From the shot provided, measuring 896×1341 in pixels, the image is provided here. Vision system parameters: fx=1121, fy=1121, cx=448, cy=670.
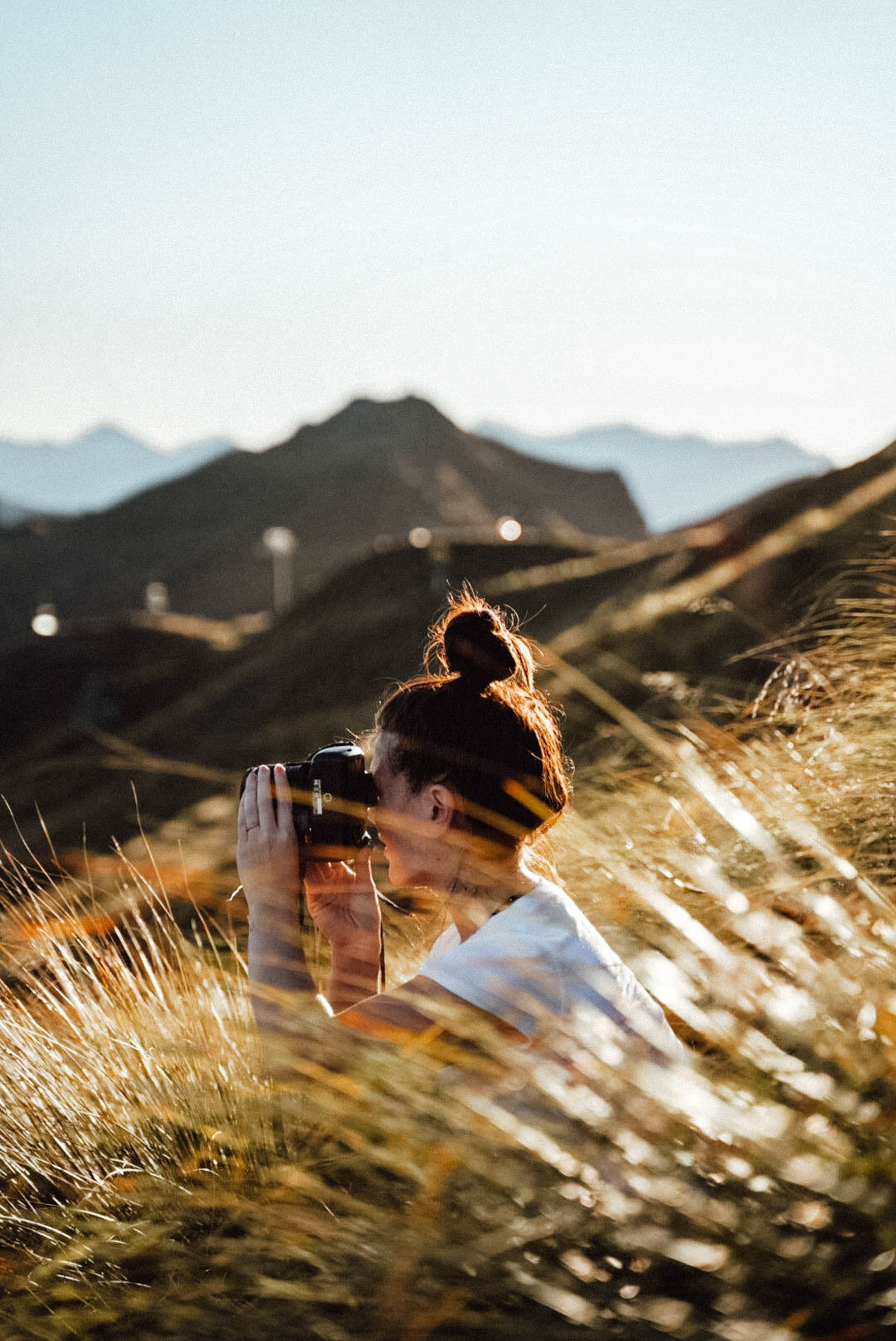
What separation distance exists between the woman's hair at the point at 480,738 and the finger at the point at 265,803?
0.25m

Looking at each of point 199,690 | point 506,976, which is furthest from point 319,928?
point 199,690

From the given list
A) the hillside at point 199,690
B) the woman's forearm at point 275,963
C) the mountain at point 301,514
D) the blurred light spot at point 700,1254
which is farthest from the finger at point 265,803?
the mountain at point 301,514

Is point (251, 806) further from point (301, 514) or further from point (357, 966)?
point (301, 514)

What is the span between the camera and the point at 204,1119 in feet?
7.20

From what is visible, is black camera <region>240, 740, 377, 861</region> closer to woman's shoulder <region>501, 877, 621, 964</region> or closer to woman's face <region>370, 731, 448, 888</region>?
woman's face <region>370, 731, 448, 888</region>

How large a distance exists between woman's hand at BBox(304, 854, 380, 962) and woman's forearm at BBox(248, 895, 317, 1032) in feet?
1.05

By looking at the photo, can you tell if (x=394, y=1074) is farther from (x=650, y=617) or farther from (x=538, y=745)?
(x=650, y=617)

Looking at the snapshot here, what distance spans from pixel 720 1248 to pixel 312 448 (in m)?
156

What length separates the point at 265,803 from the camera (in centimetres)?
219

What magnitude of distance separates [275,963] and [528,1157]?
22.1 inches

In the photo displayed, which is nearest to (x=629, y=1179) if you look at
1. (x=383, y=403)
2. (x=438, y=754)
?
(x=438, y=754)

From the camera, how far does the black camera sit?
218 cm

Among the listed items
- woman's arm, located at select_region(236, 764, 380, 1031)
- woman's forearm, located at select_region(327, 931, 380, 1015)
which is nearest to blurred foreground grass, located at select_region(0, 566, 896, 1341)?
woman's arm, located at select_region(236, 764, 380, 1031)

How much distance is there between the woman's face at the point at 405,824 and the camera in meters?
2.20
